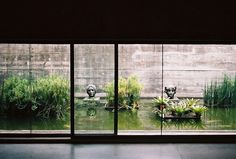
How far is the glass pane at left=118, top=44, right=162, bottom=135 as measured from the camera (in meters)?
8.66

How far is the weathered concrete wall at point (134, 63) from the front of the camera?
28.3ft

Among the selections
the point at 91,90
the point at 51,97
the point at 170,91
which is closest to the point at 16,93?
the point at 51,97

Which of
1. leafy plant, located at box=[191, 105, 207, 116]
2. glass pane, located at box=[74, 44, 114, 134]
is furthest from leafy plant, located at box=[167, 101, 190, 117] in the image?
glass pane, located at box=[74, 44, 114, 134]

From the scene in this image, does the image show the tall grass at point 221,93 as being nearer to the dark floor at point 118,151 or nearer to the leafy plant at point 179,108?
the leafy plant at point 179,108

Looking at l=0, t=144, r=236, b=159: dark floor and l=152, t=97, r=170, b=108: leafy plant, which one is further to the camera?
l=152, t=97, r=170, b=108: leafy plant

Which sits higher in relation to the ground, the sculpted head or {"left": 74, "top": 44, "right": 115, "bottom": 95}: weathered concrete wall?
{"left": 74, "top": 44, "right": 115, "bottom": 95}: weathered concrete wall

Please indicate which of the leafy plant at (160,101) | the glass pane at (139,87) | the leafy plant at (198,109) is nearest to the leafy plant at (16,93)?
the glass pane at (139,87)

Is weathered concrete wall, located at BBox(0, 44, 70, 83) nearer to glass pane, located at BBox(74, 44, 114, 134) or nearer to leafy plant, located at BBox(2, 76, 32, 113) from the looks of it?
leafy plant, located at BBox(2, 76, 32, 113)
